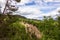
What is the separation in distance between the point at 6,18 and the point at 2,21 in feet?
0.40

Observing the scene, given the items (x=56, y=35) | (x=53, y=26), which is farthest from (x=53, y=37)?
(x=53, y=26)

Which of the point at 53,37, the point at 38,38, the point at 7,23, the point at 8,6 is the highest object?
the point at 8,6

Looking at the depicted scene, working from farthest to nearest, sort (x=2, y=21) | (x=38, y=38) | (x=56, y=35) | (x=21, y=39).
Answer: (x=56, y=35) < (x=38, y=38) < (x=21, y=39) < (x=2, y=21)

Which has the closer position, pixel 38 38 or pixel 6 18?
pixel 6 18

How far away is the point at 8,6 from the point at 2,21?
318mm

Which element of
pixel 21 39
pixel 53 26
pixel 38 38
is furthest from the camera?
pixel 53 26

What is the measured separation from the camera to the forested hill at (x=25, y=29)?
14.2ft

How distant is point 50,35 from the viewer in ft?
31.0

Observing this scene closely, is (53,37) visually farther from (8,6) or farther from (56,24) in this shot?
(8,6)

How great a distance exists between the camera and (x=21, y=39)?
717 centimetres

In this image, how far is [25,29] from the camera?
25.7 feet

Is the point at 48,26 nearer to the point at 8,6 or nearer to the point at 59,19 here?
the point at 59,19

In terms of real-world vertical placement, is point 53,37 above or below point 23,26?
below

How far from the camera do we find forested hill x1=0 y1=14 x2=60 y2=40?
4332 millimetres
